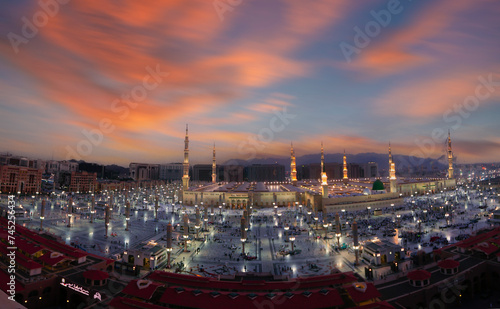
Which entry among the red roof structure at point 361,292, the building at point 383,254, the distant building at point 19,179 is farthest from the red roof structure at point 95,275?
the distant building at point 19,179

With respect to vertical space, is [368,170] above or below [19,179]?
above

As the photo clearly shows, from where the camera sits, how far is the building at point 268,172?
173m

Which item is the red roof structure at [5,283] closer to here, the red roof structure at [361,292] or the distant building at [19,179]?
the red roof structure at [361,292]

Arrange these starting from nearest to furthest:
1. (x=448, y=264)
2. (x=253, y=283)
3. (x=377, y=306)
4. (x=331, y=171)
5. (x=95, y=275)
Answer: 1. (x=377, y=306)
2. (x=253, y=283)
3. (x=95, y=275)
4. (x=448, y=264)
5. (x=331, y=171)

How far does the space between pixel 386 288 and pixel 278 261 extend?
11.0m

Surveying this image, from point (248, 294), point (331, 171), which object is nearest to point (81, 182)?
point (248, 294)

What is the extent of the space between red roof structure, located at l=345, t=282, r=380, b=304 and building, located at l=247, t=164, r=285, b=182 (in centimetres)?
15833

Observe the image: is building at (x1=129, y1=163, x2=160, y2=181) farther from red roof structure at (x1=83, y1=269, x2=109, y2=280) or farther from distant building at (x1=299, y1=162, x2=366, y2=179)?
red roof structure at (x1=83, y1=269, x2=109, y2=280)

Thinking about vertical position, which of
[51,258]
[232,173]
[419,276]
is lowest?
[419,276]

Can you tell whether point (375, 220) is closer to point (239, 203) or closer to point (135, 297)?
point (239, 203)

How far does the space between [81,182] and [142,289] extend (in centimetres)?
10727

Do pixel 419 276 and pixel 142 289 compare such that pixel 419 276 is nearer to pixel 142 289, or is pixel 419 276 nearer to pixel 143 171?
pixel 142 289

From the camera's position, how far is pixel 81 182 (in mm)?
102688

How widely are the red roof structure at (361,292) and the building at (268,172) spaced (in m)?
158
